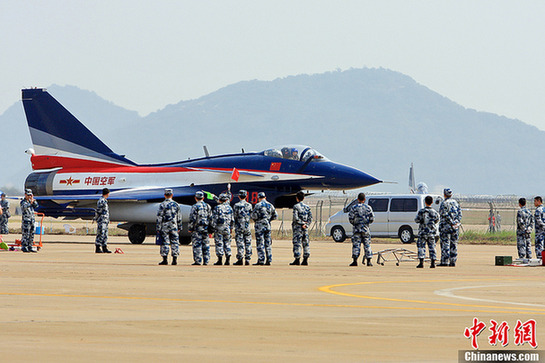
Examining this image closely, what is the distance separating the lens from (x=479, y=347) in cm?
902

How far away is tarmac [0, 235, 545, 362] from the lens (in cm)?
889

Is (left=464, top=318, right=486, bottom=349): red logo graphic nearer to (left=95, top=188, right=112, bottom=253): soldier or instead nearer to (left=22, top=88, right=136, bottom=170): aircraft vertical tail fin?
(left=95, top=188, right=112, bottom=253): soldier

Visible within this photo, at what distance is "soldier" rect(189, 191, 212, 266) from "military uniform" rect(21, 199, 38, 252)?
278 inches

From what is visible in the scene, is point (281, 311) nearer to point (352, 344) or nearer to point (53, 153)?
point (352, 344)

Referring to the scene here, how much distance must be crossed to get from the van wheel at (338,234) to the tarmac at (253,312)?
64.3 ft

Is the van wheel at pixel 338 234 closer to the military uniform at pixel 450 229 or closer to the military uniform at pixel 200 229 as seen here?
the military uniform at pixel 450 229

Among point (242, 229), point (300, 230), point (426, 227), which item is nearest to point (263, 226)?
point (242, 229)

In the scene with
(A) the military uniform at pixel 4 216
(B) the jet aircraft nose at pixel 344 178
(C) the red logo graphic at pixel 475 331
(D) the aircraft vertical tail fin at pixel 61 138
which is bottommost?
(C) the red logo graphic at pixel 475 331

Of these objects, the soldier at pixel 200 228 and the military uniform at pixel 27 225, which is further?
the military uniform at pixel 27 225

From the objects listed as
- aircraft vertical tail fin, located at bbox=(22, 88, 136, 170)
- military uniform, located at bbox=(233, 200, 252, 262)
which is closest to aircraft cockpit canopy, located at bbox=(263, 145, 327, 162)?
aircraft vertical tail fin, located at bbox=(22, 88, 136, 170)

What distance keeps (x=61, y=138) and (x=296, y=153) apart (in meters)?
10.7

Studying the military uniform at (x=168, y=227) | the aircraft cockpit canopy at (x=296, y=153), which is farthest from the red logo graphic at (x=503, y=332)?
the aircraft cockpit canopy at (x=296, y=153)

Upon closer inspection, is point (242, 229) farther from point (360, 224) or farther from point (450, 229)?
point (450, 229)

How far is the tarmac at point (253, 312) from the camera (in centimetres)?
889
